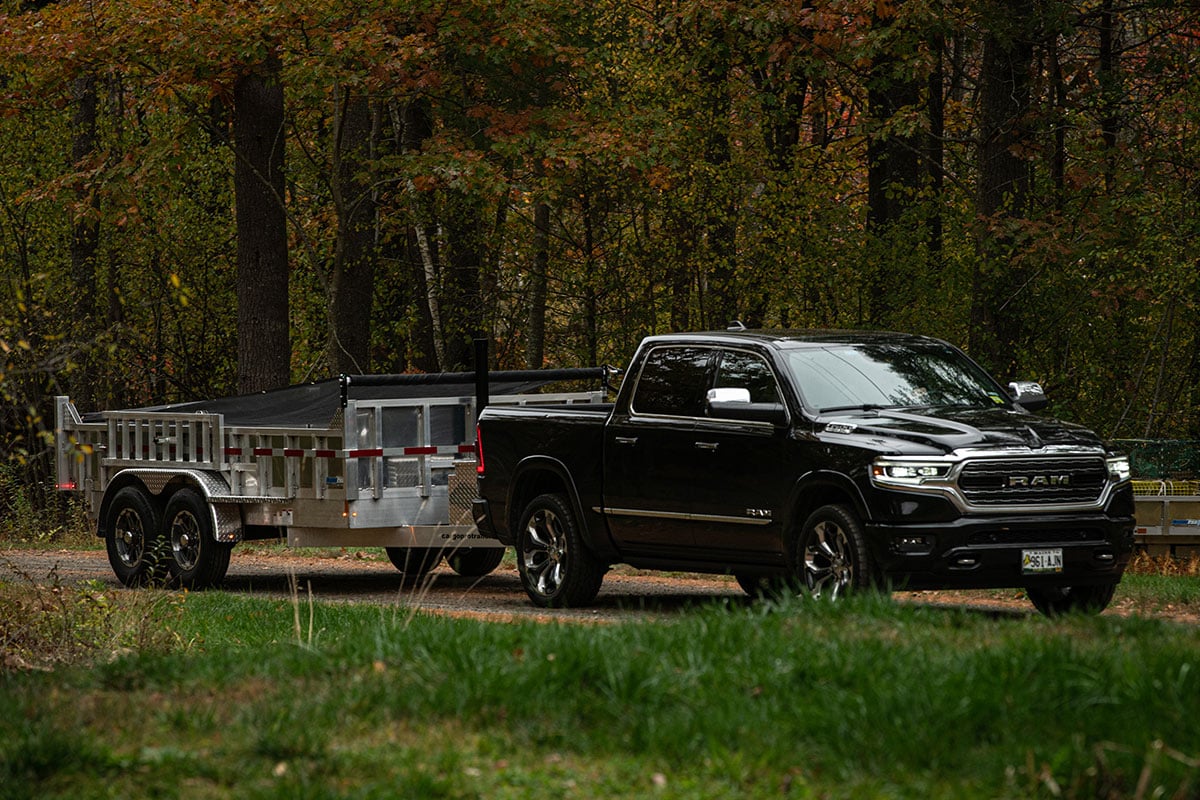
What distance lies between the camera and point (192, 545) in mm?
16531

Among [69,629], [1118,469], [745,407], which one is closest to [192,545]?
[69,629]

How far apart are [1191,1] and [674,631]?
15724 millimetres

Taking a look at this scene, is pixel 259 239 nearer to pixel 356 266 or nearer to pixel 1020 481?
pixel 356 266

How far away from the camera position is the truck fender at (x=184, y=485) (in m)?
16.1

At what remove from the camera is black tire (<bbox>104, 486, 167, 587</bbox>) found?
16734 millimetres

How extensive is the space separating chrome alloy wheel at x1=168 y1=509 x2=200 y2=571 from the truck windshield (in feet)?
21.4

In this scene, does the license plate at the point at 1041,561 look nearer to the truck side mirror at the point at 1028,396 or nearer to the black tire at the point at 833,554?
the black tire at the point at 833,554

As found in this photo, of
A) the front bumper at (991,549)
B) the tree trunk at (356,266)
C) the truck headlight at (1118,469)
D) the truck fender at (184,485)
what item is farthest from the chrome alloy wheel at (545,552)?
the tree trunk at (356,266)

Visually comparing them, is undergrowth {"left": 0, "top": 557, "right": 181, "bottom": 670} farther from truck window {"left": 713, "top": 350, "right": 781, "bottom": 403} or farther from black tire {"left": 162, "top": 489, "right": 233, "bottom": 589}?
truck window {"left": 713, "top": 350, "right": 781, "bottom": 403}

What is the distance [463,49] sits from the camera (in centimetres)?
2362

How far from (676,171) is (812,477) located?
41.6ft

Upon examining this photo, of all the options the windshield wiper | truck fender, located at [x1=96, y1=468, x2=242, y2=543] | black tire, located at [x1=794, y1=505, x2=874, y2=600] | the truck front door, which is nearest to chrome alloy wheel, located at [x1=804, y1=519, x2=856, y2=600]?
black tire, located at [x1=794, y1=505, x2=874, y2=600]

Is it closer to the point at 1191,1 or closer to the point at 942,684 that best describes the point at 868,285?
the point at 1191,1

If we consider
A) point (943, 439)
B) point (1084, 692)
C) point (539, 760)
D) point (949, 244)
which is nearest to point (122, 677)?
point (539, 760)
